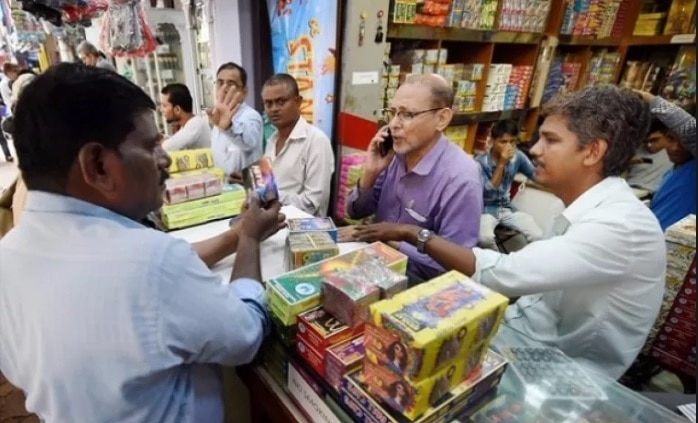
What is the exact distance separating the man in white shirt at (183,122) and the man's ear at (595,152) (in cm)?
238

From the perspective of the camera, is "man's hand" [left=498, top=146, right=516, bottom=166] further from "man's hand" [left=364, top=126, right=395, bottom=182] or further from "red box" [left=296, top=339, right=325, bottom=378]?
"red box" [left=296, top=339, right=325, bottom=378]

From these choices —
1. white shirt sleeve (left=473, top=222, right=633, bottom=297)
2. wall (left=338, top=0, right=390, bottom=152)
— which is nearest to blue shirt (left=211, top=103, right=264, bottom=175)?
wall (left=338, top=0, right=390, bottom=152)

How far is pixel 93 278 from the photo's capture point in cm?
62

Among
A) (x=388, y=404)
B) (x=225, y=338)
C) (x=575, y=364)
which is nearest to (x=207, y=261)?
(x=225, y=338)

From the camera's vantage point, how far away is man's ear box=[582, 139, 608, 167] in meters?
1.10

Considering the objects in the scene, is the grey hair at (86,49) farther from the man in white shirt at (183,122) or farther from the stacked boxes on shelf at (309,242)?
the stacked boxes on shelf at (309,242)

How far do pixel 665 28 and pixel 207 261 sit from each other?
15.1 ft

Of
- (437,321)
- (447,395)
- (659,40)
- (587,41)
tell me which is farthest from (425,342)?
(659,40)

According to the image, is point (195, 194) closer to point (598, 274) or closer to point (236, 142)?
point (236, 142)

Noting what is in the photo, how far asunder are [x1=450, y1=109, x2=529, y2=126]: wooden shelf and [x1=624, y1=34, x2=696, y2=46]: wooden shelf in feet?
4.59

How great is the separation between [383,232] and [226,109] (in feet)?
5.08

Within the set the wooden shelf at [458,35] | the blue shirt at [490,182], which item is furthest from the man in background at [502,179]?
the wooden shelf at [458,35]

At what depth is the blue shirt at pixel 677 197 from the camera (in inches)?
85.0

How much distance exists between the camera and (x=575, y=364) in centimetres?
91
